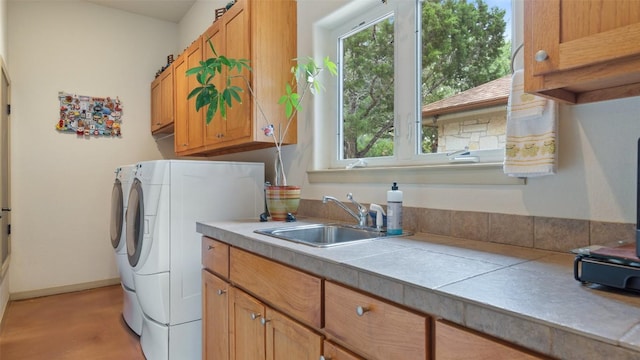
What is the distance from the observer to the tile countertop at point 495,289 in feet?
1.92

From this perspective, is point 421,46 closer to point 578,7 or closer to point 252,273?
point 578,7

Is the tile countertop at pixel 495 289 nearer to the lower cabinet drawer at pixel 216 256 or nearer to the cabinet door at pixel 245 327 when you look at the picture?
the cabinet door at pixel 245 327

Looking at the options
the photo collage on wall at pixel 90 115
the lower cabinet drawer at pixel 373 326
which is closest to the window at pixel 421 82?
the lower cabinet drawer at pixel 373 326

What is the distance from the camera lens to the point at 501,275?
89 centimetres

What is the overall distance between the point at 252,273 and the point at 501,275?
940 mm

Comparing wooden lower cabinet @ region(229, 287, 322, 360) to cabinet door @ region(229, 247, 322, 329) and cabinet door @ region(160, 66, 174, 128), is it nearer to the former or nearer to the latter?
cabinet door @ region(229, 247, 322, 329)

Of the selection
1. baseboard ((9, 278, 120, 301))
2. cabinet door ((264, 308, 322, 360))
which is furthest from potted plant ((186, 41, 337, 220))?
baseboard ((9, 278, 120, 301))

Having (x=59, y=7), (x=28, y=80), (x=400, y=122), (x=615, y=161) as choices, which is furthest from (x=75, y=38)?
(x=615, y=161)

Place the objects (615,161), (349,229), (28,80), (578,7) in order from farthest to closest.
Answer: (28,80)
(349,229)
(615,161)
(578,7)

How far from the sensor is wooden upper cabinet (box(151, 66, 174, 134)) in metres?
3.65

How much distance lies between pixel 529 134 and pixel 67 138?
423 centimetres

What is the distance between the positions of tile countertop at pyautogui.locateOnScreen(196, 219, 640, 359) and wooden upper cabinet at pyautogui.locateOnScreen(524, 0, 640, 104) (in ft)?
1.54

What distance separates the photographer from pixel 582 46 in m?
0.81

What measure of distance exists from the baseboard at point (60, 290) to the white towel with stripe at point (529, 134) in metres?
4.17
